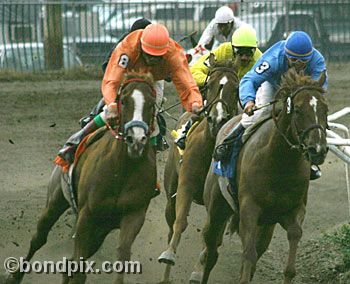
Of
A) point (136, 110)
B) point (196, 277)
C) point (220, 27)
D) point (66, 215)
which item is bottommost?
point (66, 215)

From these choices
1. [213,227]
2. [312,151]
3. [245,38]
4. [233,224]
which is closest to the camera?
[312,151]

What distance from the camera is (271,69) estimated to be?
33.6 feet

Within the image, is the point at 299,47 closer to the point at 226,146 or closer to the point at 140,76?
the point at 226,146

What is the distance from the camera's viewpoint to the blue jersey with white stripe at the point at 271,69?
1011 centimetres

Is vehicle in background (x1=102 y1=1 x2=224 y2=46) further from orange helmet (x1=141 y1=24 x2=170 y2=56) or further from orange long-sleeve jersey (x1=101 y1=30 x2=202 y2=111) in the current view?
orange helmet (x1=141 y1=24 x2=170 y2=56)

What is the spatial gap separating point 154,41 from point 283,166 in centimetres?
141

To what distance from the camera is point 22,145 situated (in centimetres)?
1748

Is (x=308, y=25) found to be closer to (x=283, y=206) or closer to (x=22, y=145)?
(x=22, y=145)

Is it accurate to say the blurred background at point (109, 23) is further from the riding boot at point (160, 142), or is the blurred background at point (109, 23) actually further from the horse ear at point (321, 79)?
the horse ear at point (321, 79)

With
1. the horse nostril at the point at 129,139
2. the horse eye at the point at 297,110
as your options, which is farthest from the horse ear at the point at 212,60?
the horse nostril at the point at 129,139

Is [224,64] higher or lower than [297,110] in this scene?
lower

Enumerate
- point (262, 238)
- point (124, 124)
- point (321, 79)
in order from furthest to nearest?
1. point (262, 238)
2. point (321, 79)
3. point (124, 124)

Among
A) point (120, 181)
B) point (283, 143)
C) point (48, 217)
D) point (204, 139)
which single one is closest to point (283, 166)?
point (283, 143)

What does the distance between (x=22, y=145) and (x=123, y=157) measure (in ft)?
26.7
